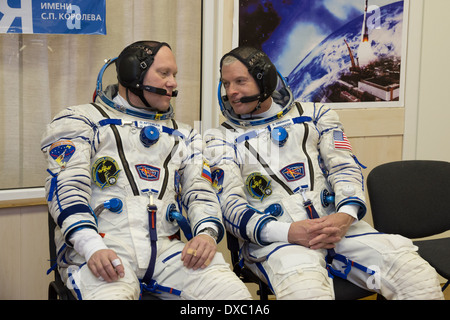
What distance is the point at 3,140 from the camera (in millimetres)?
2639

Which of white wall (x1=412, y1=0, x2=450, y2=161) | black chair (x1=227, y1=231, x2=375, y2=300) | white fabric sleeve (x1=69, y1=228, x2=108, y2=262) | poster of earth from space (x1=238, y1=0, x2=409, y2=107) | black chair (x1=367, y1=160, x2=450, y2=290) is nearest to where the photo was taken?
white fabric sleeve (x1=69, y1=228, x2=108, y2=262)

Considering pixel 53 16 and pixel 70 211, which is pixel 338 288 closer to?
pixel 70 211

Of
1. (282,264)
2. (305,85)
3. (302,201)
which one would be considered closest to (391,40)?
(305,85)

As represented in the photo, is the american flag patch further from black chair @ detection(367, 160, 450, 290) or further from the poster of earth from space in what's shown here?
the poster of earth from space

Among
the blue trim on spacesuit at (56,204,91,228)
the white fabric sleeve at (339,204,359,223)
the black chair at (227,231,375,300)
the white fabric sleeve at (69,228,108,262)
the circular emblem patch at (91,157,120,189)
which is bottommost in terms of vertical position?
the black chair at (227,231,375,300)

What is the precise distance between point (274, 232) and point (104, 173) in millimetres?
697

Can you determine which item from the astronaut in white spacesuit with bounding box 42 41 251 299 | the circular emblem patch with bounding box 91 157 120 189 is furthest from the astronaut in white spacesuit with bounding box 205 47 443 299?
the circular emblem patch with bounding box 91 157 120 189

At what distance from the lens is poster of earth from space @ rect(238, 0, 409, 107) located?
3016 millimetres

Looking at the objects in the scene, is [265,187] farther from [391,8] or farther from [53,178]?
[391,8]

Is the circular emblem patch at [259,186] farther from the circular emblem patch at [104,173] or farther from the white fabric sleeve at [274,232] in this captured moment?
the circular emblem patch at [104,173]

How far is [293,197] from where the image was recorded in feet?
7.66

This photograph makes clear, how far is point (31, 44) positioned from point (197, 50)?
83cm

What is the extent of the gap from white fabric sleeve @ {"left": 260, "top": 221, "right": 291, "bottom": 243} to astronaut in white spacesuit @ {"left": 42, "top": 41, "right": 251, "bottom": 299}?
0.61 feet

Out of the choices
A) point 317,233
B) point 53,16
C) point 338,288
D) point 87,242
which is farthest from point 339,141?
point 53,16
